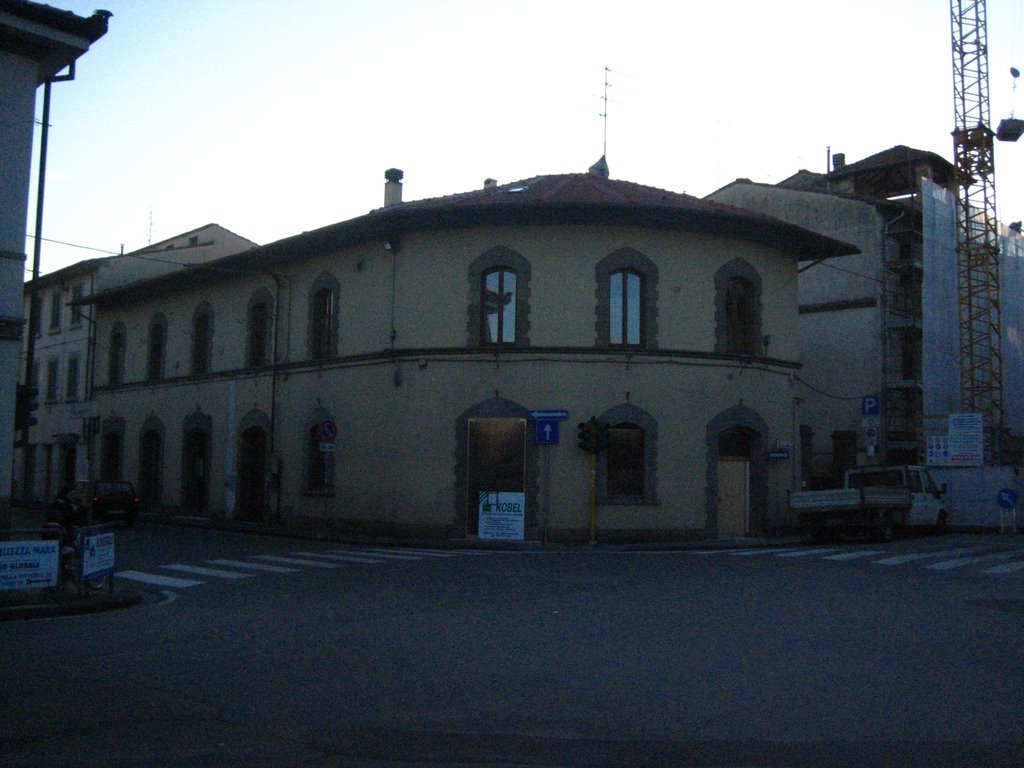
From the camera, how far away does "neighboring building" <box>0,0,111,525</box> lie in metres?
15.7

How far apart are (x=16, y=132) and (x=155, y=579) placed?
24.0 ft

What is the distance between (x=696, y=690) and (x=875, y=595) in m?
7.33

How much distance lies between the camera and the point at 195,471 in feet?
119

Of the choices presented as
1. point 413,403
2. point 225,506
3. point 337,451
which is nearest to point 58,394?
point 225,506

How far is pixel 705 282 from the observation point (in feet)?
90.0

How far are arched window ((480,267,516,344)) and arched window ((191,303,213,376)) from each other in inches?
498

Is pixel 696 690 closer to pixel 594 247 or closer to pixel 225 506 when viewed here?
pixel 594 247

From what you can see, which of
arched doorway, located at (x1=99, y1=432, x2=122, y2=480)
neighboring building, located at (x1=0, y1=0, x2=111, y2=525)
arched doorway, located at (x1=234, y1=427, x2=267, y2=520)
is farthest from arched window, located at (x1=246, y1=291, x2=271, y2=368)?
neighboring building, located at (x1=0, y1=0, x2=111, y2=525)

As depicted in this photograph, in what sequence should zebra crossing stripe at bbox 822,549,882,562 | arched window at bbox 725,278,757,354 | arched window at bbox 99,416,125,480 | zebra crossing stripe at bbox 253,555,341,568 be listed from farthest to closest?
arched window at bbox 99,416,125,480 < arched window at bbox 725,278,757,354 < zebra crossing stripe at bbox 822,549,882,562 < zebra crossing stripe at bbox 253,555,341,568

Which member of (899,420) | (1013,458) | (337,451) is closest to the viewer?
(337,451)

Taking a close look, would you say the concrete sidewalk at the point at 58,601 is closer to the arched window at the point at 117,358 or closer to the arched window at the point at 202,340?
the arched window at the point at 202,340

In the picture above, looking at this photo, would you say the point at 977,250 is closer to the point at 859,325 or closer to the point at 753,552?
the point at 859,325

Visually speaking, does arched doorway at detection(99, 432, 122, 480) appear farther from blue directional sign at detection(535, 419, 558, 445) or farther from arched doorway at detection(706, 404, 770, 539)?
arched doorway at detection(706, 404, 770, 539)

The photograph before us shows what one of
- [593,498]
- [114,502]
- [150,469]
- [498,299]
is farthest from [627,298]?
[150,469]
